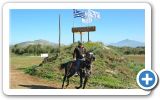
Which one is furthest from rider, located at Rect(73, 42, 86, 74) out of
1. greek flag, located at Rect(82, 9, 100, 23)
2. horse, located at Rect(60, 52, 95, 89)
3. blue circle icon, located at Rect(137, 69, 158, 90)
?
blue circle icon, located at Rect(137, 69, 158, 90)

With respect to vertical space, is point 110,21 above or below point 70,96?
above

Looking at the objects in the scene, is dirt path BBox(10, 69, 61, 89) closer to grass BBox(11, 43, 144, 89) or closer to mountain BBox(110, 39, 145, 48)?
grass BBox(11, 43, 144, 89)

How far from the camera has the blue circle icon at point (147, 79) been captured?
4102 millimetres

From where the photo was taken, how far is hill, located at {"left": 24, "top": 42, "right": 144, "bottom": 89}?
4.18 metres

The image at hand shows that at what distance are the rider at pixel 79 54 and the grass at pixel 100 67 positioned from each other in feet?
0.09

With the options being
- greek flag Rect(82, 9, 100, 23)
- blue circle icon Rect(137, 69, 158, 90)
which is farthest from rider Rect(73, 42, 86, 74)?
blue circle icon Rect(137, 69, 158, 90)

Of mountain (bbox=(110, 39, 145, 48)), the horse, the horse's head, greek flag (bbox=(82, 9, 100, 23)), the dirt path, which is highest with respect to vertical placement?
greek flag (bbox=(82, 9, 100, 23))

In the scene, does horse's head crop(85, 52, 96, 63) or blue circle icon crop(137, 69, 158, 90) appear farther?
horse's head crop(85, 52, 96, 63)

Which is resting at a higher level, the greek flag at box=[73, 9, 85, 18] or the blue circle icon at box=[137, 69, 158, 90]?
the greek flag at box=[73, 9, 85, 18]

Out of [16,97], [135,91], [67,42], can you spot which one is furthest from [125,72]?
[16,97]

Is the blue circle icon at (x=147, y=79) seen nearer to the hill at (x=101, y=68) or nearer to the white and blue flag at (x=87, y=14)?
the hill at (x=101, y=68)

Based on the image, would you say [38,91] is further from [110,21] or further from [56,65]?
[110,21]

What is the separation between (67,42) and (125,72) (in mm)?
413

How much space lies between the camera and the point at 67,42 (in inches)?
165
